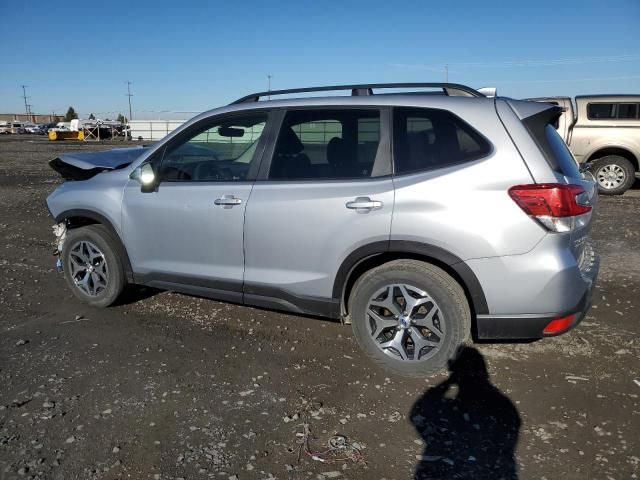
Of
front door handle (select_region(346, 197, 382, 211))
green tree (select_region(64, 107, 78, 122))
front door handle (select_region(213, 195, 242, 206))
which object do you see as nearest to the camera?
front door handle (select_region(346, 197, 382, 211))

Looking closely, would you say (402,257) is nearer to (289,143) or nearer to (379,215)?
(379,215)

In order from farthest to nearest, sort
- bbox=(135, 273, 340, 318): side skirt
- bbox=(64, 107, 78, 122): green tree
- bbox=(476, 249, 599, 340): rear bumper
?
bbox=(64, 107, 78, 122): green tree, bbox=(135, 273, 340, 318): side skirt, bbox=(476, 249, 599, 340): rear bumper

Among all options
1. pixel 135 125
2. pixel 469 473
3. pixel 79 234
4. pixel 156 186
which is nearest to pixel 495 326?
pixel 469 473

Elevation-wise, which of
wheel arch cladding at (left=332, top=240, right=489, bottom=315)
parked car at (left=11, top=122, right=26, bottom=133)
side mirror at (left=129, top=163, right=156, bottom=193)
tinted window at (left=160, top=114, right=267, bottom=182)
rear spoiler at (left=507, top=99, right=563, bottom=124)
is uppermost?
parked car at (left=11, top=122, right=26, bottom=133)

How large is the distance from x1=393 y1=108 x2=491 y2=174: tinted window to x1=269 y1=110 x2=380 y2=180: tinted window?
17cm

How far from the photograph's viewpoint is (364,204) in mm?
3312

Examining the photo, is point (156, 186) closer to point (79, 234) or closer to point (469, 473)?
point (79, 234)

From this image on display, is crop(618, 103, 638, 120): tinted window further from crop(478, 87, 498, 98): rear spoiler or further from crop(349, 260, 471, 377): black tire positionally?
crop(349, 260, 471, 377): black tire

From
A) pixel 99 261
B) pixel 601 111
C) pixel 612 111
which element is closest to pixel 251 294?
pixel 99 261

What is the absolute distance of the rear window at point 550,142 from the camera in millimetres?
3094

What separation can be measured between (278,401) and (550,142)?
92.9 inches

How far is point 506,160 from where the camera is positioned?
10.0ft

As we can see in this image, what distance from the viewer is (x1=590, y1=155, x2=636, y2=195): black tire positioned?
10.9 metres

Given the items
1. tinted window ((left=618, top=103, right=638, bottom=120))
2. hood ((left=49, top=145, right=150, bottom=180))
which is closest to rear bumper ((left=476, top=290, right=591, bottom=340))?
hood ((left=49, top=145, right=150, bottom=180))
